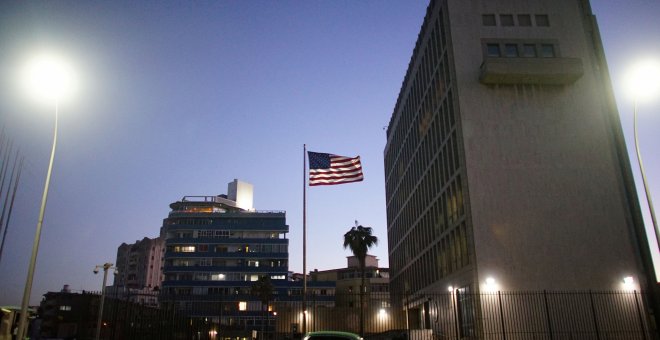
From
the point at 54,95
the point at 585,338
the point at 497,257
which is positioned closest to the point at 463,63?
the point at 497,257

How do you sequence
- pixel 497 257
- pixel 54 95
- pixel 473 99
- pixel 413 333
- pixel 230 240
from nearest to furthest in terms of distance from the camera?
1. pixel 54 95
2. pixel 497 257
3. pixel 473 99
4. pixel 413 333
5. pixel 230 240

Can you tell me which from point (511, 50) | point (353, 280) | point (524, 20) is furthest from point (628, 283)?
point (353, 280)

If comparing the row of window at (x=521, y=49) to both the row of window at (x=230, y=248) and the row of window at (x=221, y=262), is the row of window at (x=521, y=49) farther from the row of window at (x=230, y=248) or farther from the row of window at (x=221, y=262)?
the row of window at (x=230, y=248)

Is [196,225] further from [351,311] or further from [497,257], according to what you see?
[497,257]

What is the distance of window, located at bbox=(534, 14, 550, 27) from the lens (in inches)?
1726

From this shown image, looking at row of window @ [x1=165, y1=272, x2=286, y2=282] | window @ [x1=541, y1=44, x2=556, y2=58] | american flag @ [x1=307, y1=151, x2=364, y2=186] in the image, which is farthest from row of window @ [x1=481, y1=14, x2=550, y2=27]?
row of window @ [x1=165, y1=272, x2=286, y2=282]

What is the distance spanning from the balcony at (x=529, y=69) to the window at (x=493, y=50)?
2.38m

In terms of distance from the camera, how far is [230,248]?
10912cm

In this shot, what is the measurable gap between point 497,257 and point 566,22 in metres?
22.2

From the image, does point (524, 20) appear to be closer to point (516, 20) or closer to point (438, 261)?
point (516, 20)

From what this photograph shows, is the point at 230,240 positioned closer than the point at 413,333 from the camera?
No

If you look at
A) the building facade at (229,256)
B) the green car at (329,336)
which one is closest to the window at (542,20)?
the green car at (329,336)

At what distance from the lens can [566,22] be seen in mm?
44000

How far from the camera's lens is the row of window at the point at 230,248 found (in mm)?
108250
